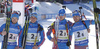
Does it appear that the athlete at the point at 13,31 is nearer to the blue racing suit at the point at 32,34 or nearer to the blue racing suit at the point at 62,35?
the blue racing suit at the point at 32,34

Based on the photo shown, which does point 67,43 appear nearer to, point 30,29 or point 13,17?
point 30,29

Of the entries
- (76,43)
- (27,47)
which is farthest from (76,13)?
(27,47)

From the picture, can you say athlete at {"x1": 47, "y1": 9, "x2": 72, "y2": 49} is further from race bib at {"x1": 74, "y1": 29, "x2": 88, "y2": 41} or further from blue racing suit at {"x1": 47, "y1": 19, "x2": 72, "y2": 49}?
race bib at {"x1": 74, "y1": 29, "x2": 88, "y2": 41}

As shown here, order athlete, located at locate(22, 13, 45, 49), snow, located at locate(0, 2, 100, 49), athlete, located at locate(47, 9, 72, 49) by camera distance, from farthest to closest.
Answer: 1. snow, located at locate(0, 2, 100, 49)
2. athlete, located at locate(47, 9, 72, 49)
3. athlete, located at locate(22, 13, 45, 49)

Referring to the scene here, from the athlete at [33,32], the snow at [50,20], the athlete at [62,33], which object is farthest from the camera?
the snow at [50,20]

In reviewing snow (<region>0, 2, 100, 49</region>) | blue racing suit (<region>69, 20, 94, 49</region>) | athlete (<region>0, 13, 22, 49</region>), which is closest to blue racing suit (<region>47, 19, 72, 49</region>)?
blue racing suit (<region>69, 20, 94, 49</region>)

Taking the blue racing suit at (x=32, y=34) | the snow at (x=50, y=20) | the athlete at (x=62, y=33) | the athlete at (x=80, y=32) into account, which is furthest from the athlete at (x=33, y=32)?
the snow at (x=50, y=20)

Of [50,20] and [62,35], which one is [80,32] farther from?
[50,20]

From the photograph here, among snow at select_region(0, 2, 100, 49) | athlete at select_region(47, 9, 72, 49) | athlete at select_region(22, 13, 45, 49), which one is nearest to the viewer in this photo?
athlete at select_region(22, 13, 45, 49)

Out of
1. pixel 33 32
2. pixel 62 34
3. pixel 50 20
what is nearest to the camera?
pixel 33 32

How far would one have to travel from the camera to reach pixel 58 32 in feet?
11.2

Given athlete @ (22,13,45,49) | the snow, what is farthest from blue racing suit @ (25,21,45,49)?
the snow

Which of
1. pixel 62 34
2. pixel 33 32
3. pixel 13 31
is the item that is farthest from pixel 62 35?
pixel 13 31

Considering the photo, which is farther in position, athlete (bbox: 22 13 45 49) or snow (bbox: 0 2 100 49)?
snow (bbox: 0 2 100 49)
